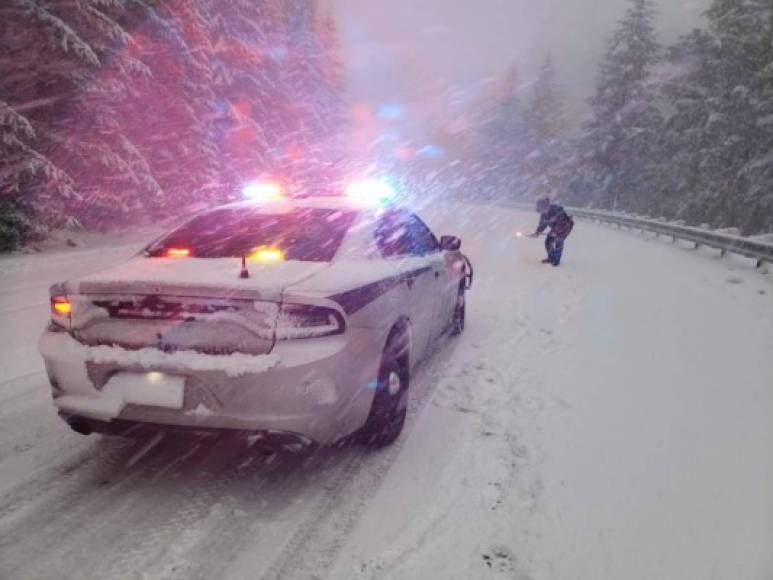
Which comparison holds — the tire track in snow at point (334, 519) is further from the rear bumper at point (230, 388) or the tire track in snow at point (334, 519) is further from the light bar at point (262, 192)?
the light bar at point (262, 192)

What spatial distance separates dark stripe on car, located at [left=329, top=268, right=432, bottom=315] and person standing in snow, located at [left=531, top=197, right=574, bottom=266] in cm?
981

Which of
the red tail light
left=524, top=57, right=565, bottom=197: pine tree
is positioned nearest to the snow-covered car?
the red tail light

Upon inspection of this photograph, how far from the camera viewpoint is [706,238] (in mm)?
15586

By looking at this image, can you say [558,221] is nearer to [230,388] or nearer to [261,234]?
[261,234]

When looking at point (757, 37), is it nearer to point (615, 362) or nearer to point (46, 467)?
point (615, 362)

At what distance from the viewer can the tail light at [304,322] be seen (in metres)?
3.11

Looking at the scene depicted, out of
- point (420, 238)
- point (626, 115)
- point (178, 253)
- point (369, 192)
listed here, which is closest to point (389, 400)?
point (178, 253)

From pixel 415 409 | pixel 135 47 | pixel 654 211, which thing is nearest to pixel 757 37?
pixel 654 211

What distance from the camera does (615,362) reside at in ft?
19.8

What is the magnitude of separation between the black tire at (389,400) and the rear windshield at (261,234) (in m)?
0.81

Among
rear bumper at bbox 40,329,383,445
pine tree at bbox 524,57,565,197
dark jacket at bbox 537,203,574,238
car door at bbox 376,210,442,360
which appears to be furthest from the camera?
pine tree at bbox 524,57,565,197

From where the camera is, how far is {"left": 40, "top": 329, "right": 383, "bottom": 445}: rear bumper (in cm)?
302

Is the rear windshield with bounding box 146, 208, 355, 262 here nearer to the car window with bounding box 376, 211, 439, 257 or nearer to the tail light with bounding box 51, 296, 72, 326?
the car window with bounding box 376, 211, 439, 257

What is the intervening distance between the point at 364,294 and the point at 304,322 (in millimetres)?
543
